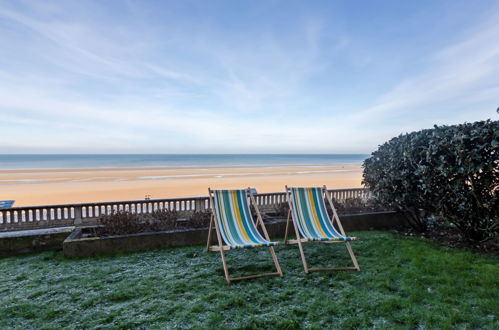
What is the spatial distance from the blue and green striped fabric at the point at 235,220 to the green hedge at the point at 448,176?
3.05m

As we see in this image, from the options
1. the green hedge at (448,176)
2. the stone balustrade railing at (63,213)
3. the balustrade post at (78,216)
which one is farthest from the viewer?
the balustrade post at (78,216)

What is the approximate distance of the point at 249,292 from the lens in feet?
9.82

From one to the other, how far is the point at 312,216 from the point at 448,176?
227cm

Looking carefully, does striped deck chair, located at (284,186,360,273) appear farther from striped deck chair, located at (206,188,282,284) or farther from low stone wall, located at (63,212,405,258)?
low stone wall, located at (63,212,405,258)

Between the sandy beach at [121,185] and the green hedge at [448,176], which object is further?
the sandy beach at [121,185]

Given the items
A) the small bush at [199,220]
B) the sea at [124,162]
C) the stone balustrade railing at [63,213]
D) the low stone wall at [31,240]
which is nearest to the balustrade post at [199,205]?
the stone balustrade railing at [63,213]

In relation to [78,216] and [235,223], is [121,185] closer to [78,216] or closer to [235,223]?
[78,216]

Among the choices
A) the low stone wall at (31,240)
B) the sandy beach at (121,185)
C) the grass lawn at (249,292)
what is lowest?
the sandy beach at (121,185)

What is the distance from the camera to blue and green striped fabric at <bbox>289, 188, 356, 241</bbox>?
155 inches

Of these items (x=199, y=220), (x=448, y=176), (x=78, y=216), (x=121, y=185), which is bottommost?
(x=121, y=185)

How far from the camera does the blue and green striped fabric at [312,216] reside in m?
3.94

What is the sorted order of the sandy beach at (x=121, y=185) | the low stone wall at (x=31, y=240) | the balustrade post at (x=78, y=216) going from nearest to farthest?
the low stone wall at (x=31, y=240), the balustrade post at (x=78, y=216), the sandy beach at (x=121, y=185)

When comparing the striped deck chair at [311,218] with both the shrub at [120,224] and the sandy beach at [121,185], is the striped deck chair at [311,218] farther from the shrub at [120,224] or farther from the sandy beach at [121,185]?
the sandy beach at [121,185]

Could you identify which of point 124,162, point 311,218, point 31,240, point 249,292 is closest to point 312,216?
point 311,218
